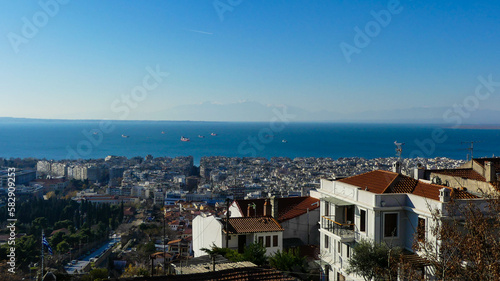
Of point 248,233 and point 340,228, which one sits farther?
point 248,233

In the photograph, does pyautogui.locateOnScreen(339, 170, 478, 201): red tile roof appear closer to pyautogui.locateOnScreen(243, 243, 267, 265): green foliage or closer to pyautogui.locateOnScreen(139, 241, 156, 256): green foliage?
pyautogui.locateOnScreen(243, 243, 267, 265): green foliage

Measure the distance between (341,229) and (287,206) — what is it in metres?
4.15

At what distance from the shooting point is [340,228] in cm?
1112

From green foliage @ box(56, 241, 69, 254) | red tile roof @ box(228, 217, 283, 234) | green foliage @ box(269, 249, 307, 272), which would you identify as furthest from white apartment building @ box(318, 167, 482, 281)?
green foliage @ box(56, 241, 69, 254)

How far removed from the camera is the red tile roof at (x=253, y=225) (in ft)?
41.3

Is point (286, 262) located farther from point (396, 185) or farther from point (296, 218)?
point (296, 218)

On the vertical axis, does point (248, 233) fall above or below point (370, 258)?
below

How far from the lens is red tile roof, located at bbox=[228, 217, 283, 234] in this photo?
12.6 meters

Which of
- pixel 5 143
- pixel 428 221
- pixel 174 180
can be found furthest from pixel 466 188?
pixel 5 143

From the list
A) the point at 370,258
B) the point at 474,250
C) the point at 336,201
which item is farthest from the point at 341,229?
the point at 474,250

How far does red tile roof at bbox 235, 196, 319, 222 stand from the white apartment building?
2035 mm

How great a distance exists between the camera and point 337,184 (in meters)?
11.8

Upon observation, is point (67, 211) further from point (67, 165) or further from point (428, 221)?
point (67, 165)

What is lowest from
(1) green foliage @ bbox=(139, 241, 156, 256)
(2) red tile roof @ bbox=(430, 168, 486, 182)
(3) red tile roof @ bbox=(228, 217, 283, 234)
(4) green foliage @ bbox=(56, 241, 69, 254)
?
(4) green foliage @ bbox=(56, 241, 69, 254)
